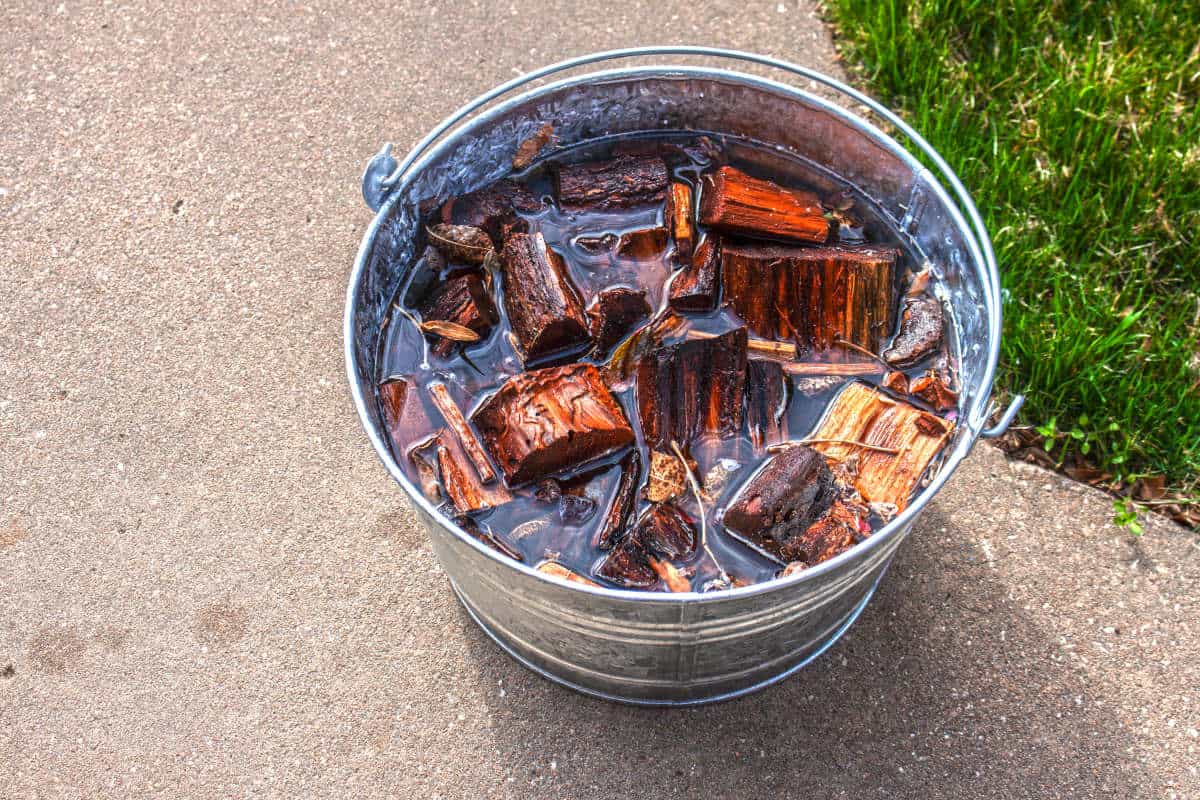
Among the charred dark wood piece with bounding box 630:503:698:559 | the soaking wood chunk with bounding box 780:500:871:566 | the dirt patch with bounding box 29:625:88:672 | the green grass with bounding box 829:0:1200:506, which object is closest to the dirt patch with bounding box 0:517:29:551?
the dirt patch with bounding box 29:625:88:672

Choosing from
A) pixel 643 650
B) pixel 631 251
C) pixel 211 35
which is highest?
pixel 211 35

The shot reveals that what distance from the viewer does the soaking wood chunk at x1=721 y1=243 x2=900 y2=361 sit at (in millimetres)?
2211

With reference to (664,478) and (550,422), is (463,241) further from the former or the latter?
(664,478)

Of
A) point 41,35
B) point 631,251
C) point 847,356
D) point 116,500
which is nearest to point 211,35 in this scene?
point 41,35

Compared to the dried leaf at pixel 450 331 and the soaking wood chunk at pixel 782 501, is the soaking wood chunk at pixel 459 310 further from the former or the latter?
the soaking wood chunk at pixel 782 501

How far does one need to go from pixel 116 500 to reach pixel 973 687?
2.13m

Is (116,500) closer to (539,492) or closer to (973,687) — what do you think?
(539,492)

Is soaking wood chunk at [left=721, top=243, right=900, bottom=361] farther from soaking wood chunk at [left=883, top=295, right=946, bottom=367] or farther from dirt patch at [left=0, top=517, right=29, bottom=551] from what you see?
dirt patch at [left=0, top=517, right=29, bottom=551]

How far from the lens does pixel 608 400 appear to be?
2.05 metres

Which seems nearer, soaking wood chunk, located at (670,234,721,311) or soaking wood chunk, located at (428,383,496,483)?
soaking wood chunk, located at (428,383,496,483)

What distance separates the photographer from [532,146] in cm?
243

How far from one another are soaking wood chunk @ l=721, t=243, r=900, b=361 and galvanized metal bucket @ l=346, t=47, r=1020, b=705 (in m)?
0.18

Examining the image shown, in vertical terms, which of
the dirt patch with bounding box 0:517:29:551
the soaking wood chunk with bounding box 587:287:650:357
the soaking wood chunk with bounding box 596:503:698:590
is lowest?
the dirt patch with bounding box 0:517:29:551

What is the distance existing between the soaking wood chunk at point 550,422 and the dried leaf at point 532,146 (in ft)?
1.96
